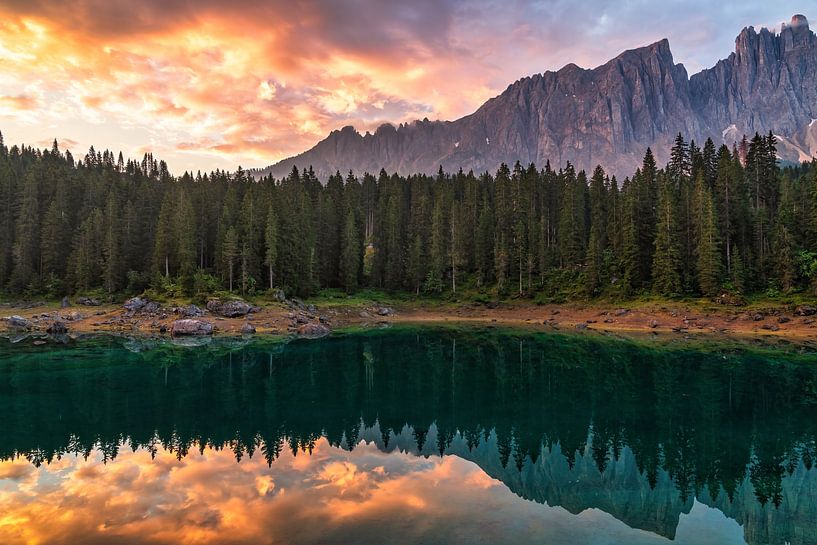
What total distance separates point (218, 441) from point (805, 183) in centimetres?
11156

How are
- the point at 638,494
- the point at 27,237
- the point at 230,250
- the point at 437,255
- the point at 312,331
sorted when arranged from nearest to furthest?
1. the point at 638,494
2. the point at 312,331
3. the point at 230,250
4. the point at 27,237
5. the point at 437,255

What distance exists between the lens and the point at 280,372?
39.4 m

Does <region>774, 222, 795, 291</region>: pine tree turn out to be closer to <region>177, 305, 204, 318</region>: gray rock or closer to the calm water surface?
the calm water surface

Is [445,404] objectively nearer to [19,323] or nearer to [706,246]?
[706,246]

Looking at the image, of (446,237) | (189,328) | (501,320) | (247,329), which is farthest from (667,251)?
(189,328)

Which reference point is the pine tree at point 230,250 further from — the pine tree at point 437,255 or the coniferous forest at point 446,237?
the pine tree at point 437,255

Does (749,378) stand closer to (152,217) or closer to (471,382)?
(471,382)

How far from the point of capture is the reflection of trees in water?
2148 cm

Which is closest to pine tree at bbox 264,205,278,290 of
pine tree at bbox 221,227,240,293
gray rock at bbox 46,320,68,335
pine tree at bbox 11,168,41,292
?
pine tree at bbox 221,227,240,293

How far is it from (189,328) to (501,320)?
50.6m

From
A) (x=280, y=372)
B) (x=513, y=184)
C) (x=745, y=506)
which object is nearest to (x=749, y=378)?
(x=745, y=506)

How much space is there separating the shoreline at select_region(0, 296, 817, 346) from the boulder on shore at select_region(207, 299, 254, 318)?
94cm

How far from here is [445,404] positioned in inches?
1201

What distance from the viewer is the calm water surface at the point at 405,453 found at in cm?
1450
